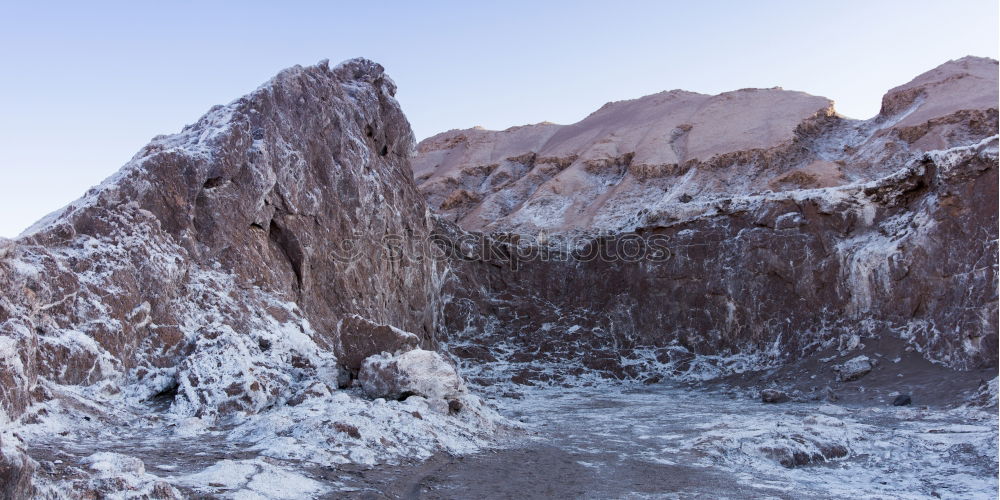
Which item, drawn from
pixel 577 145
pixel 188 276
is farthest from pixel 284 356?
pixel 577 145

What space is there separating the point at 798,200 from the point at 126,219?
1914 cm

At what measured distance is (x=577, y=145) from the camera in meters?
49.3

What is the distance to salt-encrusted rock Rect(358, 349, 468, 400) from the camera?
11773 mm

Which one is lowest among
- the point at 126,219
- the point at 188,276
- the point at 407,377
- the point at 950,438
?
the point at 950,438

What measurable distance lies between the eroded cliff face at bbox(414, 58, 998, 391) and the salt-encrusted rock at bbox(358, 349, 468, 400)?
10.4 m

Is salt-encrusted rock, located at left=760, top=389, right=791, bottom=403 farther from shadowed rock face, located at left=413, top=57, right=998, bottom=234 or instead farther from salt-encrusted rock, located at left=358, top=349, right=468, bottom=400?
shadowed rock face, located at left=413, top=57, right=998, bottom=234

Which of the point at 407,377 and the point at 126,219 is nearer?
the point at 407,377

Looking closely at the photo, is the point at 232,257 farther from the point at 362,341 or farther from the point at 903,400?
the point at 903,400

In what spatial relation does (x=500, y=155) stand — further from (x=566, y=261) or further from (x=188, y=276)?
(x=188, y=276)

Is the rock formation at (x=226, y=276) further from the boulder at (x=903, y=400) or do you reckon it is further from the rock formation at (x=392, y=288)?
the boulder at (x=903, y=400)
